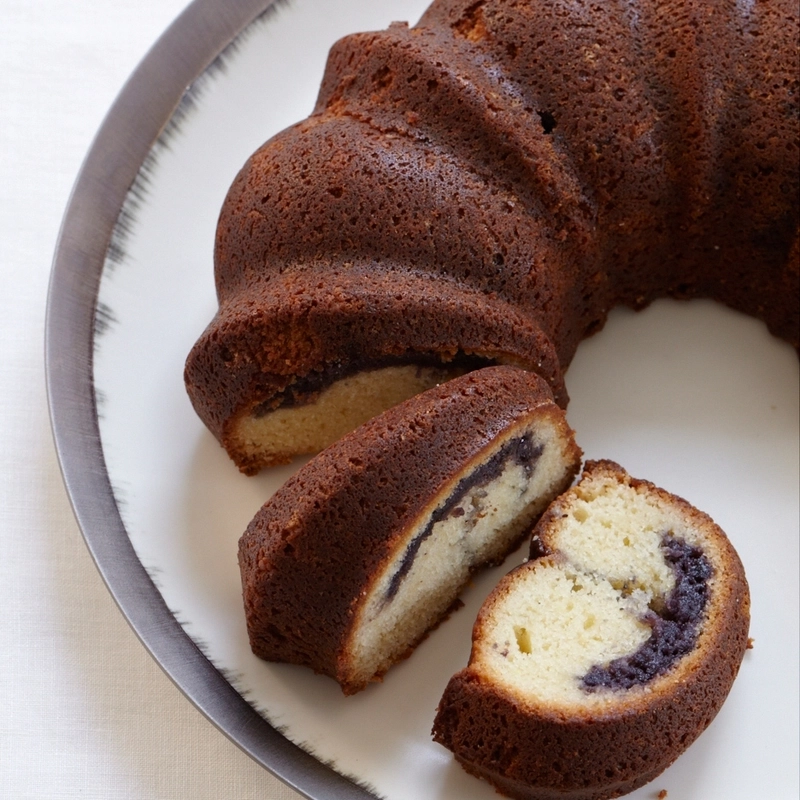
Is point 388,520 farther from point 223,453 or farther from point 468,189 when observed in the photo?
point 468,189

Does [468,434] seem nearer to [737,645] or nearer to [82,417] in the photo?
[737,645]

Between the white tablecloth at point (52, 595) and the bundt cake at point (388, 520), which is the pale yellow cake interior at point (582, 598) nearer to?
the bundt cake at point (388, 520)

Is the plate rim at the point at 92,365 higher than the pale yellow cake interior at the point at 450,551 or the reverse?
higher

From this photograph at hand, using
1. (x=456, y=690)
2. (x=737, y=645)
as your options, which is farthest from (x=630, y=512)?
(x=456, y=690)

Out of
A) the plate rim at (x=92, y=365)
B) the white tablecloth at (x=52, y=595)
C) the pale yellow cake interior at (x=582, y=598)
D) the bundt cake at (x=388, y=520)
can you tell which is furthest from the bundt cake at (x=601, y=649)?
the white tablecloth at (x=52, y=595)

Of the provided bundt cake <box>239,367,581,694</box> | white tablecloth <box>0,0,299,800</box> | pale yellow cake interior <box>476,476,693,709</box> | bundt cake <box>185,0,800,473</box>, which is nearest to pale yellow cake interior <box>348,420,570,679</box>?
bundt cake <box>239,367,581,694</box>
